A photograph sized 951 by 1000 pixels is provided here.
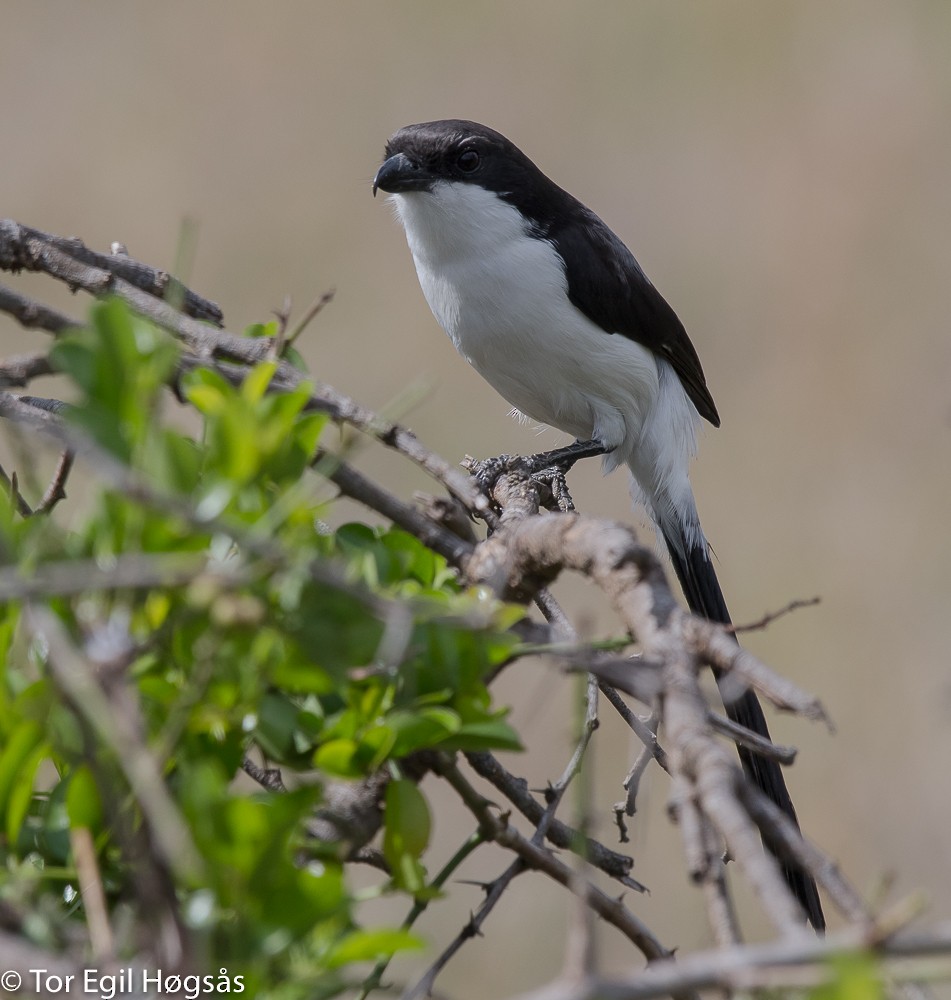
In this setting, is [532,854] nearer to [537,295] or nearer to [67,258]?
[67,258]

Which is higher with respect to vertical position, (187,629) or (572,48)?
(572,48)

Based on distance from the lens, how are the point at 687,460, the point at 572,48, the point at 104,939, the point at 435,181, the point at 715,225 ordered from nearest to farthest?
the point at 104,939, the point at 435,181, the point at 687,460, the point at 715,225, the point at 572,48

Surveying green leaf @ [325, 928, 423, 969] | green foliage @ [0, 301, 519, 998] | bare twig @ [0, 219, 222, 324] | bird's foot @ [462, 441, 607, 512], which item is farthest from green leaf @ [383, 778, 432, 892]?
bird's foot @ [462, 441, 607, 512]

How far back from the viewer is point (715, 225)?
25.7 ft

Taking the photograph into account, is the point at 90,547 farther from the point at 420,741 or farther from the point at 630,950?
the point at 630,950

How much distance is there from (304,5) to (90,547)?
360 inches

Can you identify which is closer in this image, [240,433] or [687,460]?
[240,433]

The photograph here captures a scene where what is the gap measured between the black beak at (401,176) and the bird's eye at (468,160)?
134 mm

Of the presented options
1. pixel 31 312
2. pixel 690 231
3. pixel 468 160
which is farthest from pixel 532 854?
pixel 690 231

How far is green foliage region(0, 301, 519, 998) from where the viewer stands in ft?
3.00

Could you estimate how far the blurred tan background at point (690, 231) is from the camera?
243 inches

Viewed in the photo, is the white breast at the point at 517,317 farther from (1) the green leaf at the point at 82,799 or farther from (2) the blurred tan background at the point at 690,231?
(1) the green leaf at the point at 82,799

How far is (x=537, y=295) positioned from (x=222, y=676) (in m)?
3.08

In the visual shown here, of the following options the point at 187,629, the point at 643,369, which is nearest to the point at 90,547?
the point at 187,629
